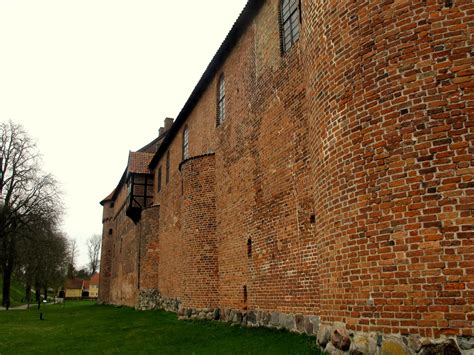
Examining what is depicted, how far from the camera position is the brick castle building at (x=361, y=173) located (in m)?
5.23

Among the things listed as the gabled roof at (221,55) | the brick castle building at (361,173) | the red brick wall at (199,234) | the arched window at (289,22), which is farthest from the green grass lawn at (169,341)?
the gabled roof at (221,55)

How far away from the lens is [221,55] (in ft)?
52.0

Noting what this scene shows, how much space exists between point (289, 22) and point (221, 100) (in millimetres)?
5802

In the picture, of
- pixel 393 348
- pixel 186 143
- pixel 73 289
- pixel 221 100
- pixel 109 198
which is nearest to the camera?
pixel 393 348

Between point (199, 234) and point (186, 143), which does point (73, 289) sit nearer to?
point (186, 143)

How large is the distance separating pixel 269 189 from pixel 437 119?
6.24 metres

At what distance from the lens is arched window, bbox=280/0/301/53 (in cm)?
1059

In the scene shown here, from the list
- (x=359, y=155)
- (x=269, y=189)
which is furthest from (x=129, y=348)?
(x=359, y=155)

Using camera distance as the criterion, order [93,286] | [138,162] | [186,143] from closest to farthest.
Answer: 1. [186,143]
2. [138,162]
3. [93,286]

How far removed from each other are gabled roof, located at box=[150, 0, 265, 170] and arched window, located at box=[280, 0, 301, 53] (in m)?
1.43

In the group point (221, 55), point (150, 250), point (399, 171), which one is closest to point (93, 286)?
point (150, 250)

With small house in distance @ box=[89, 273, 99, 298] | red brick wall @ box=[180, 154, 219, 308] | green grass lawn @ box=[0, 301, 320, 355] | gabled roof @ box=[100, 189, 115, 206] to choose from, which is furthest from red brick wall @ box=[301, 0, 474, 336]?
small house in distance @ box=[89, 273, 99, 298]

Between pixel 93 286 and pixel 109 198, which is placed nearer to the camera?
pixel 109 198

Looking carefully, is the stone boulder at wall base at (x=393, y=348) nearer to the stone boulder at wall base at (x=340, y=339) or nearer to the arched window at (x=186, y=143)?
the stone boulder at wall base at (x=340, y=339)
